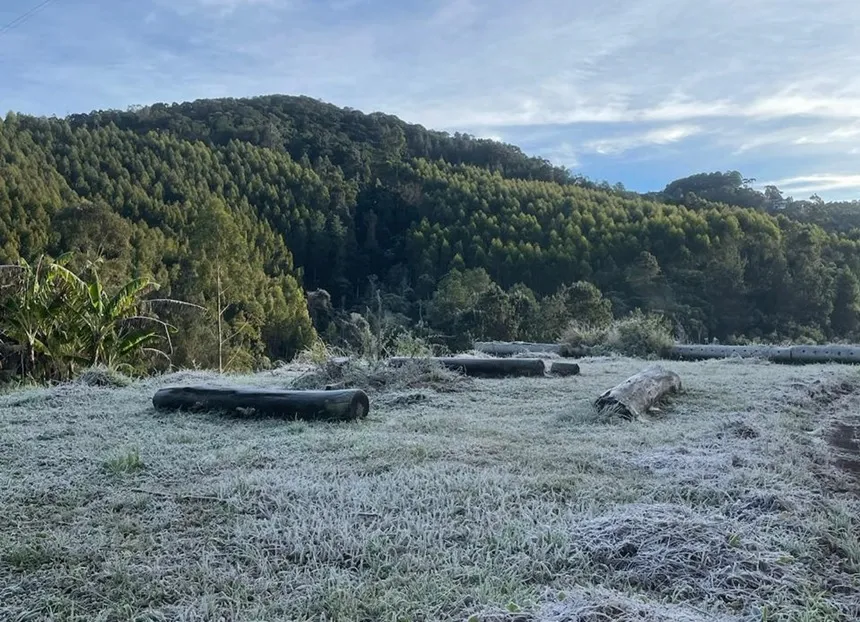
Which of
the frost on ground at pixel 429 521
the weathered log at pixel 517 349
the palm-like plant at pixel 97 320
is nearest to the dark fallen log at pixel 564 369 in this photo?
the frost on ground at pixel 429 521

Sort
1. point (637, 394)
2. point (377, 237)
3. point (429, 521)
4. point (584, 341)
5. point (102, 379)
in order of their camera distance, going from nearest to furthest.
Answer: point (429, 521) → point (637, 394) → point (102, 379) → point (584, 341) → point (377, 237)

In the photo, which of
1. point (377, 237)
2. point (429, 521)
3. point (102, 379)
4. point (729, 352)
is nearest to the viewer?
point (429, 521)

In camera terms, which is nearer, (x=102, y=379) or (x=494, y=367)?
(x=102, y=379)

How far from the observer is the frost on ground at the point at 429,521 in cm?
247

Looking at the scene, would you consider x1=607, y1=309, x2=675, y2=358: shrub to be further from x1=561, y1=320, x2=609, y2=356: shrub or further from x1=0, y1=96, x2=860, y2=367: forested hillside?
x1=0, y1=96, x2=860, y2=367: forested hillside

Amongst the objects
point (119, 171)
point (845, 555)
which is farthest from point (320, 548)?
point (119, 171)

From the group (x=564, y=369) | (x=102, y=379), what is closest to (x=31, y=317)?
(x=102, y=379)

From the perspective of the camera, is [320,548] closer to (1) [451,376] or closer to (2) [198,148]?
(1) [451,376]

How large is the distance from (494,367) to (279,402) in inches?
142

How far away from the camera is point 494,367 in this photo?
884 cm

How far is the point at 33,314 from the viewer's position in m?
9.18

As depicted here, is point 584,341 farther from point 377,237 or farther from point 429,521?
point 377,237

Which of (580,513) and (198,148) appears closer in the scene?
(580,513)

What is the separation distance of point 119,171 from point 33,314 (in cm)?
3664
